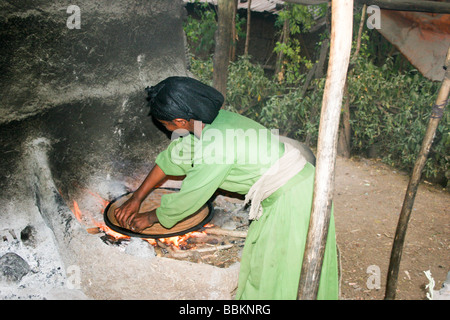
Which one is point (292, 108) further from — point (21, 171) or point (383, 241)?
point (21, 171)

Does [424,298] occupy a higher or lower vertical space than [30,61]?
lower

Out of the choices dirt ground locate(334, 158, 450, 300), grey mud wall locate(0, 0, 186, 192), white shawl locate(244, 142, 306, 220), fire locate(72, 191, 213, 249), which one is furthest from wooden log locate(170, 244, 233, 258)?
dirt ground locate(334, 158, 450, 300)

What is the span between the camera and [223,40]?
4078mm

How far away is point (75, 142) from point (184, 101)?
1420 mm

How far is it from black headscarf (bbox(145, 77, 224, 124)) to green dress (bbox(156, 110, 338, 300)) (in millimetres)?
98

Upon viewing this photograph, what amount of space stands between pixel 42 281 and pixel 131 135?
1.44 meters

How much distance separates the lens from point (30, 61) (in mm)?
2477

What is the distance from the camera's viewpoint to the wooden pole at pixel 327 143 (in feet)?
5.30

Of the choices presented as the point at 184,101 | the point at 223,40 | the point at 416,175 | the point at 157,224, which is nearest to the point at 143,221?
the point at 157,224

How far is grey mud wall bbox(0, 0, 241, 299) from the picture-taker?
7.38ft

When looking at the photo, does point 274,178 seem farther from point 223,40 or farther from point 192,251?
point 223,40

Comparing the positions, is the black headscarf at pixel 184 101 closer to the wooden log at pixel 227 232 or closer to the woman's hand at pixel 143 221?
the woman's hand at pixel 143 221

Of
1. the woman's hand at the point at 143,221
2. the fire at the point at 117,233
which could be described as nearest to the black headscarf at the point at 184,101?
the woman's hand at the point at 143,221
